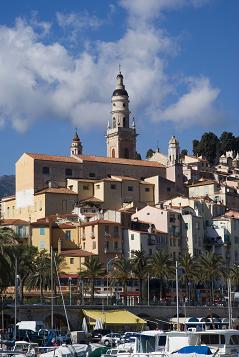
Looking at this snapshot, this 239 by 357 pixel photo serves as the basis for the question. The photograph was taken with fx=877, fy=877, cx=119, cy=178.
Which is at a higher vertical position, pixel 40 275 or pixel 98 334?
pixel 40 275

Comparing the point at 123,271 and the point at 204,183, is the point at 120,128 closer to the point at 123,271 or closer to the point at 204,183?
the point at 204,183

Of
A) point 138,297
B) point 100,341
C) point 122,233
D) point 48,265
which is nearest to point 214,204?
point 122,233

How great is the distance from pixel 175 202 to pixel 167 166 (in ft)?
52.4

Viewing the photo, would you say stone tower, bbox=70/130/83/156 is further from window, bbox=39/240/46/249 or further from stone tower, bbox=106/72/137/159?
window, bbox=39/240/46/249

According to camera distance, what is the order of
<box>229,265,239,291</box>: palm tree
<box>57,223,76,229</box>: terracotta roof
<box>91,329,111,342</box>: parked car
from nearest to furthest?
1. <box>91,329,111,342</box>: parked car
2. <box>229,265,239,291</box>: palm tree
3. <box>57,223,76,229</box>: terracotta roof

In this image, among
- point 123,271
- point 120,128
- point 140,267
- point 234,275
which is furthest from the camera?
point 120,128

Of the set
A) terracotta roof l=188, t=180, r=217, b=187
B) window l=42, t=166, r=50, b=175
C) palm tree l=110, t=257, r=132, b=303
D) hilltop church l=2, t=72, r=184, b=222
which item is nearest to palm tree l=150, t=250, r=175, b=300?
palm tree l=110, t=257, r=132, b=303

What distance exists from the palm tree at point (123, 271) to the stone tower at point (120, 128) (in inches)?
2246

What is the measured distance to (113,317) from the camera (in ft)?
297

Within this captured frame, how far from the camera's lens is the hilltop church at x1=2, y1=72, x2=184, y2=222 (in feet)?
443

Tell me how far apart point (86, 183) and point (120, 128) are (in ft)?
87.9

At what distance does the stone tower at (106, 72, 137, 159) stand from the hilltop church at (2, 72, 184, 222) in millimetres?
8905

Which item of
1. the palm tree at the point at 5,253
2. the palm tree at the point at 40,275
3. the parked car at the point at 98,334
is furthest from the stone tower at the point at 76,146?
the palm tree at the point at 5,253

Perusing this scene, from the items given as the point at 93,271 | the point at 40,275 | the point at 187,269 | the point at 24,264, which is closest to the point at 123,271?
the point at 93,271
